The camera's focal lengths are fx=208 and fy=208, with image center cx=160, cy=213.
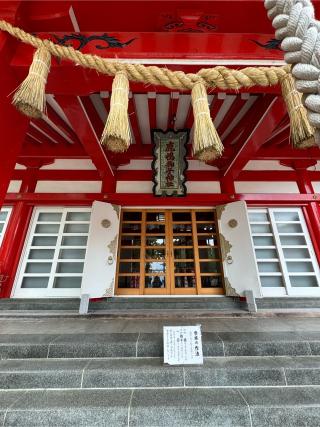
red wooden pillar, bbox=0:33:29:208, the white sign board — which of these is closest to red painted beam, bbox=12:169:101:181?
red wooden pillar, bbox=0:33:29:208

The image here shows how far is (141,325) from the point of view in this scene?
2631 mm

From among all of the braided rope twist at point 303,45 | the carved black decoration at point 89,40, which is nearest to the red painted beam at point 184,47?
the carved black decoration at point 89,40

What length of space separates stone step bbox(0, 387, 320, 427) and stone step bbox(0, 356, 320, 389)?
11 cm

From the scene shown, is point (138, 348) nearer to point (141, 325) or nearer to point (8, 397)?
point (141, 325)

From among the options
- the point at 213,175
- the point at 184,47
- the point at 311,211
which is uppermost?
the point at 213,175

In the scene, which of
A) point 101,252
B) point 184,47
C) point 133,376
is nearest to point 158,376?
point 133,376

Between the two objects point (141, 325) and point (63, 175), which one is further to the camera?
point (63, 175)

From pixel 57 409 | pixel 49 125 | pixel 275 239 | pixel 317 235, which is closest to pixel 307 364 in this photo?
pixel 57 409

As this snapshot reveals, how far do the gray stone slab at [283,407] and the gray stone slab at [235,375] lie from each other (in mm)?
94

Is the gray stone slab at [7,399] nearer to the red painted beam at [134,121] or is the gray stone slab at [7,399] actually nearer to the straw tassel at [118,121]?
the straw tassel at [118,121]

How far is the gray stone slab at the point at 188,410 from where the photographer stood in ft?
4.34

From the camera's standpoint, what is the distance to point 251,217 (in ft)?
15.0

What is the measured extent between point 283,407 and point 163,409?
0.81 metres

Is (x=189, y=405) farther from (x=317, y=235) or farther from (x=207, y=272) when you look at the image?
(x=317, y=235)
